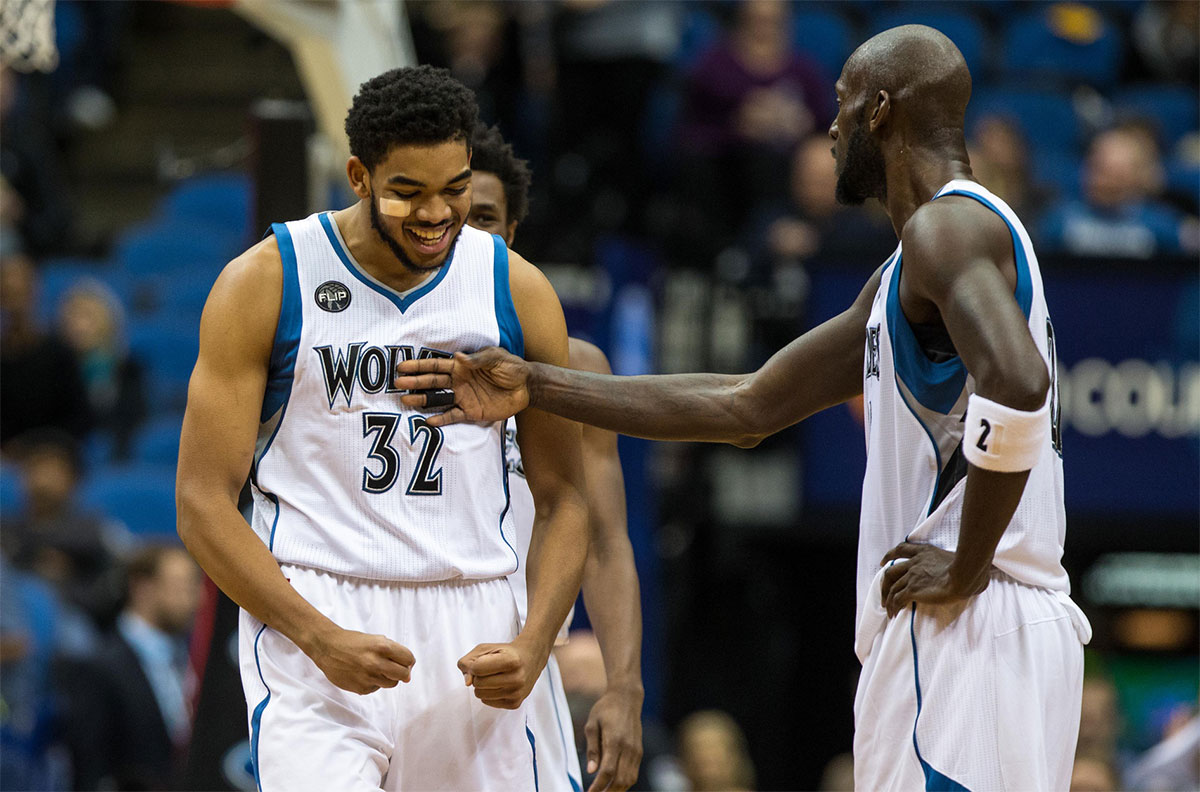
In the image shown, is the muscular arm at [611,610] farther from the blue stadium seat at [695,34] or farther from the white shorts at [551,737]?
the blue stadium seat at [695,34]

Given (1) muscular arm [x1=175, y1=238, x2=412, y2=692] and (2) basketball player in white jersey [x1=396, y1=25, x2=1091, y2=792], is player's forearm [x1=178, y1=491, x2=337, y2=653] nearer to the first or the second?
(1) muscular arm [x1=175, y1=238, x2=412, y2=692]

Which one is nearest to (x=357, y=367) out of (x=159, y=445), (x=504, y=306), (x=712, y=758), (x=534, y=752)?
(x=504, y=306)

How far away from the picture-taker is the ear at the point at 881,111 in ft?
13.8

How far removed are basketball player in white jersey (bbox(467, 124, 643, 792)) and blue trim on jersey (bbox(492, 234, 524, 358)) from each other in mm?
487

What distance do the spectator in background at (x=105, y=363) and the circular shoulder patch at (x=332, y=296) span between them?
26.2 feet

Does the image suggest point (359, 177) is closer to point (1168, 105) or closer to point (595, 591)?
point (595, 591)

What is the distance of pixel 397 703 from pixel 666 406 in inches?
48.4

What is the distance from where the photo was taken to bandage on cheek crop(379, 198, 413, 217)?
13.4ft

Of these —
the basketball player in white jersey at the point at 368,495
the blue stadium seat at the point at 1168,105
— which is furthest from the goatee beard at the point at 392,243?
the blue stadium seat at the point at 1168,105

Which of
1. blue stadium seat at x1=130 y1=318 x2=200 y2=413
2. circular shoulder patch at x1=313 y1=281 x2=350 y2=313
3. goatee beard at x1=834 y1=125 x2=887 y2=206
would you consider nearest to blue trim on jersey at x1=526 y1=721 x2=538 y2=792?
circular shoulder patch at x1=313 y1=281 x2=350 y2=313

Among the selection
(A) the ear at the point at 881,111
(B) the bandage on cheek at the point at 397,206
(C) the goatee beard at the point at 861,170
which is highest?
(A) the ear at the point at 881,111

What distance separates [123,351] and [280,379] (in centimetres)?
835

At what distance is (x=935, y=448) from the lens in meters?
4.04

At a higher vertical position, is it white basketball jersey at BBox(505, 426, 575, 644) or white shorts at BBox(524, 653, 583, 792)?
white basketball jersey at BBox(505, 426, 575, 644)
